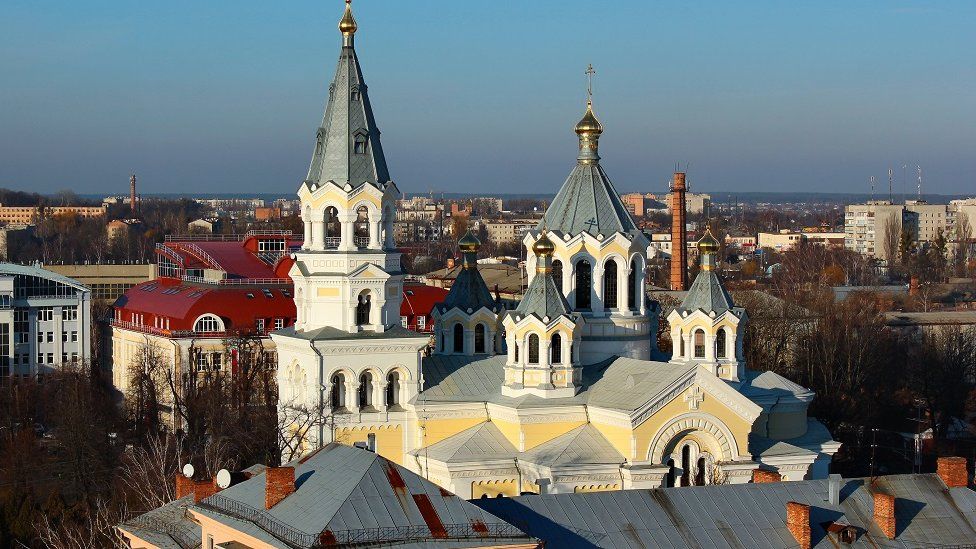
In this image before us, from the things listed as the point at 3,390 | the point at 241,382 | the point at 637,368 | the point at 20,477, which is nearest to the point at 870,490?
the point at 637,368

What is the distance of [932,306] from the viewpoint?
7656cm

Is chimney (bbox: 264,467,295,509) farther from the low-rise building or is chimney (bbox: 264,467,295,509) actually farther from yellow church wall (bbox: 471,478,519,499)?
the low-rise building

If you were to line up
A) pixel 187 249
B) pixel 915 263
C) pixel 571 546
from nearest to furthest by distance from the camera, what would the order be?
pixel 571 546 → pixel 187 249 → pixel 915 263

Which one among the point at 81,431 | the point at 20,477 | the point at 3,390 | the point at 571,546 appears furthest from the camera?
the point at 3,390

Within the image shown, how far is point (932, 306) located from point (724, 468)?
51284 mm

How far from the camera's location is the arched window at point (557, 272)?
31109mm

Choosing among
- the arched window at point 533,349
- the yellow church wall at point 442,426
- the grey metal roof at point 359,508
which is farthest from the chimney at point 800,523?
the yellow church wall at point 442,426

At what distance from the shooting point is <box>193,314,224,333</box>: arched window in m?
52.9

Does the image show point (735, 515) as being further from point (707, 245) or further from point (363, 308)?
point (707, 245)

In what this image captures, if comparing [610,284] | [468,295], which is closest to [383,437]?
[468,295]

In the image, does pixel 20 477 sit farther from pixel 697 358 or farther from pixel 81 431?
pixel 697 358

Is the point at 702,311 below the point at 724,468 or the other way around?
the other way around

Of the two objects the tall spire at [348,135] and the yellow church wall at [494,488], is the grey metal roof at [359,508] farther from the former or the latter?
the tall spire at [348,135]

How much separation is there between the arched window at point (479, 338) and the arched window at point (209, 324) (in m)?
22.3
